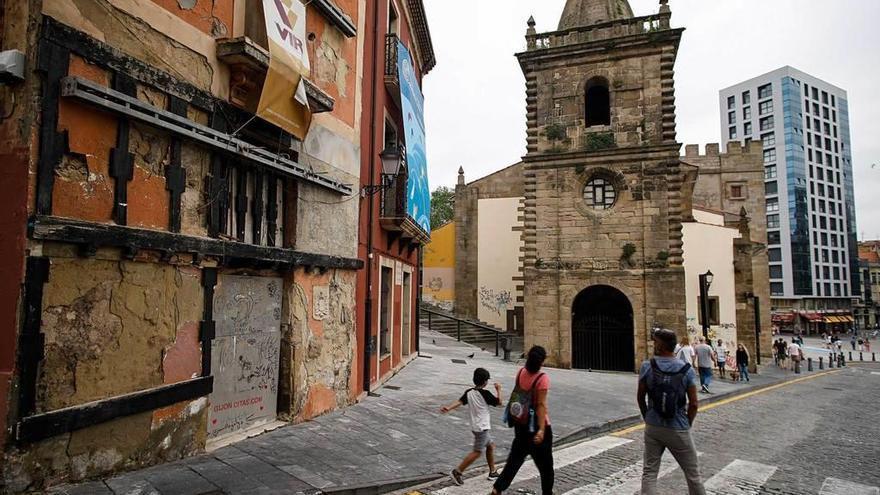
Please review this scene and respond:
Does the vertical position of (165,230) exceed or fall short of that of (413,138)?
it falls short

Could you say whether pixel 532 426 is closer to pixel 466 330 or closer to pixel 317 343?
pixel 317 343

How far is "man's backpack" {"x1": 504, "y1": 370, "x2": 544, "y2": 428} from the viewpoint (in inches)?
187

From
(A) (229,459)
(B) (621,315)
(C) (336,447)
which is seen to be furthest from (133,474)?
(B) (621,315)

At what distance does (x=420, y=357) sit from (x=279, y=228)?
970cm

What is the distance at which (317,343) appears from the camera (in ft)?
25.5

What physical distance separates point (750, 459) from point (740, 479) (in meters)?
1.13

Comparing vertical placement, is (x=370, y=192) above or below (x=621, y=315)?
above

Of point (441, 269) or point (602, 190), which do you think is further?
point (441, 269)

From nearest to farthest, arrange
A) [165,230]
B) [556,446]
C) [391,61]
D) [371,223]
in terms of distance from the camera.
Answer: [165,230] < [556,446] < [371,223] < [391,61]

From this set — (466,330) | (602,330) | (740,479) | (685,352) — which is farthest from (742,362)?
(740,479)

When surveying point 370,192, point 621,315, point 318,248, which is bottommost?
point 621,315

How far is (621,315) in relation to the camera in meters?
19.2

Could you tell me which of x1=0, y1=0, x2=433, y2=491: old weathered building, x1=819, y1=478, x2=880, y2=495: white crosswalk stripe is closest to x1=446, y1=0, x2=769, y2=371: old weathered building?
x1=819, y1=478, x2=880, y2=495: white crosswalk stripe

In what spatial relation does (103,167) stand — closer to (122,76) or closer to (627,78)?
(122,76)
